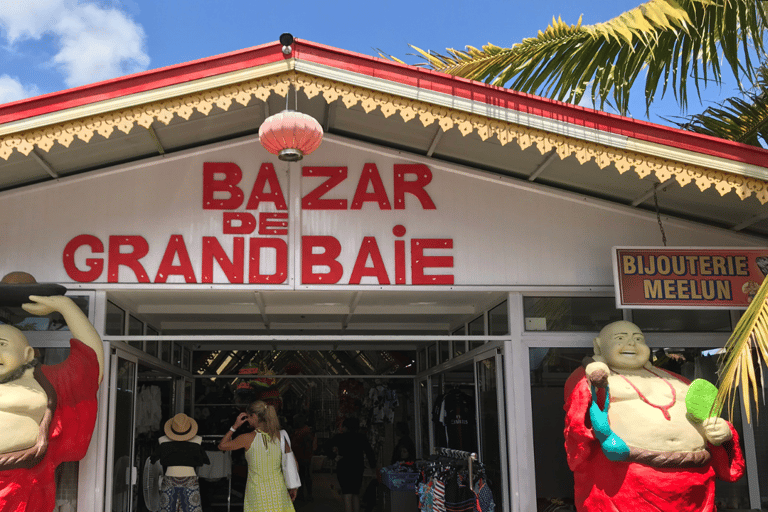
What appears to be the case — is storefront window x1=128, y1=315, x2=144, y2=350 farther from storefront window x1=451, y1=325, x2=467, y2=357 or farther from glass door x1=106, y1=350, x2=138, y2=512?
storefront window x1=451, y1=325, x2=467, y2=357

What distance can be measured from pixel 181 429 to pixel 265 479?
4.85 ft

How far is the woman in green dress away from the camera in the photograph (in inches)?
266

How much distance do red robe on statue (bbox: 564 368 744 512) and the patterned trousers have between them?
3990 mm

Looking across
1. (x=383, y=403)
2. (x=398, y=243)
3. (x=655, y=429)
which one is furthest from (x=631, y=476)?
(x=383, y=403)

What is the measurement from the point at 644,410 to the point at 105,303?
4429 mm

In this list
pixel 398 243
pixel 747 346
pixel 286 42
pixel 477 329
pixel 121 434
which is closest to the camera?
pixel 747 346

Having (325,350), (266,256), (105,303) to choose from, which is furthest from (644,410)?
(325,350)

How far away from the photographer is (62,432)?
543cm

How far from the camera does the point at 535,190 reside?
6637 mm

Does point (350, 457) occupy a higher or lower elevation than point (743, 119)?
lower

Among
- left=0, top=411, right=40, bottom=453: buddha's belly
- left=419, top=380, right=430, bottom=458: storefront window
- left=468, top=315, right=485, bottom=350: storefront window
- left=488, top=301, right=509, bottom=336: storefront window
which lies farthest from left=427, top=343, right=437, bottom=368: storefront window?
left=0, top=411, right=40, bottom=453: buddha's belly

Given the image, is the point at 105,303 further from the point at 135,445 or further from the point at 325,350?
the point at 325,350

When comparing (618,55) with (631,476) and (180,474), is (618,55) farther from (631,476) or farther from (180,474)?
(180,474)

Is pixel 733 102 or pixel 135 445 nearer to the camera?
pixel 135 445
